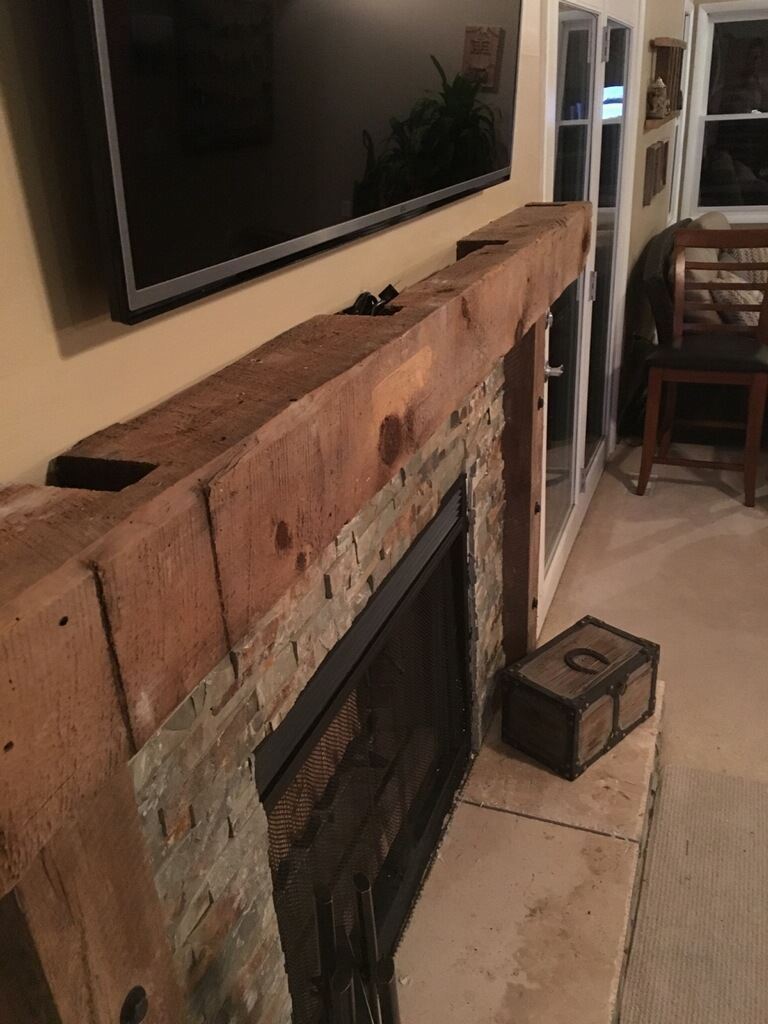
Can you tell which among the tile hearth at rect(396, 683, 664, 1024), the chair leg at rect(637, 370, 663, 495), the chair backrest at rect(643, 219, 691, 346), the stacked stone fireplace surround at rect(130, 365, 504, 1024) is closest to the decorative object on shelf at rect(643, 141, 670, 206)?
the chair backrest at rect(643, 219, 691, 346)

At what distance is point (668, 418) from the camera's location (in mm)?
4074

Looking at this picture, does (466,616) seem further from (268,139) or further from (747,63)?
(747,63)

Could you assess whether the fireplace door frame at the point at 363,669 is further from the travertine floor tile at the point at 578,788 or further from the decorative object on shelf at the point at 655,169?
the decorative object on shelf at the point at 655,169

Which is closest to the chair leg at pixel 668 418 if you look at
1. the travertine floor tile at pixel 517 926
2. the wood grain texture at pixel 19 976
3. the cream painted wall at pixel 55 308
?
the travertine floor tile at pixel 517 926

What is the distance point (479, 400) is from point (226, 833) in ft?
3.76

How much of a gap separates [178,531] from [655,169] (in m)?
4.18

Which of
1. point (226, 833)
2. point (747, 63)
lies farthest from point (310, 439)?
point (747, 63)

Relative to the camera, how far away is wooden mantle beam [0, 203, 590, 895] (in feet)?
1.75

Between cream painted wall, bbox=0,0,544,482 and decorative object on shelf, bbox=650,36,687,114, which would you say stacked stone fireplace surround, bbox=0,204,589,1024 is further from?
decorative object on shelf, bbox=650,36,687,114

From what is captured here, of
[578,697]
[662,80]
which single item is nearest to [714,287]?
[662,80]

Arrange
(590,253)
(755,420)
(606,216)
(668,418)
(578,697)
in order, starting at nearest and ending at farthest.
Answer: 1. (578,697)
2. (590,253)
3. (606,216)
4. (755,420)
5. (668,418)

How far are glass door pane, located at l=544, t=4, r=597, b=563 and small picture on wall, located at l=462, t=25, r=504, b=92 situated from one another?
81 centimetres

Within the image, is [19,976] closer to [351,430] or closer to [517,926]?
[351,430]

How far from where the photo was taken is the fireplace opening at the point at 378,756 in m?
1.31
